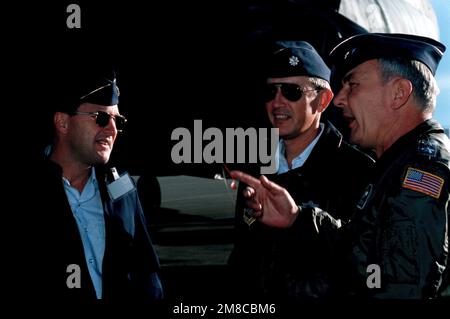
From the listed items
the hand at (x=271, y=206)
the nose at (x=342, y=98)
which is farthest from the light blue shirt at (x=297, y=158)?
the hand at (x=271, y=206)

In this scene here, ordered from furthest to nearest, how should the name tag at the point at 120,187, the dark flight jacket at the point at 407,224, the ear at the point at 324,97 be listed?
the ear at the point at 324,97, the name tag at the point at 120,187, the dark flight jacket at the point at 407,224

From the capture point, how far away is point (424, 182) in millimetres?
1973

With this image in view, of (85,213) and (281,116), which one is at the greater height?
(281,116)

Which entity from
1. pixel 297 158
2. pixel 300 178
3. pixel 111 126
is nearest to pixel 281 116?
pixel 297 158

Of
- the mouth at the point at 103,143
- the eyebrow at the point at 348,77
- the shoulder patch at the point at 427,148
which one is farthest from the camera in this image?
the mouth at the point at 103,143

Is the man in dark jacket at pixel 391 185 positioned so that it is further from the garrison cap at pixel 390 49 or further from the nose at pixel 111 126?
the nose at pixel 111 126

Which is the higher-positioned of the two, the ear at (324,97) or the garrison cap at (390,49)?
the garrison cap at (390,49)

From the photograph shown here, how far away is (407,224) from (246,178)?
2.15 feet

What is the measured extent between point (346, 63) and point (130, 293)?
Answer: 1.67 meters

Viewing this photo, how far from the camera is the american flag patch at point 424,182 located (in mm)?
1951

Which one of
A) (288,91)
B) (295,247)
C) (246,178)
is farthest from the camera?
(288,91)

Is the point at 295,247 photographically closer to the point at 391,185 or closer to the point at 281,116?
the point at 391,185

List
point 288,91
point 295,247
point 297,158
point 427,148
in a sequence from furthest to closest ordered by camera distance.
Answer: point 288,91 < point 297,158 < point 295,247 < point 427,148

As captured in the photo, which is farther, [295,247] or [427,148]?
[295,247]
